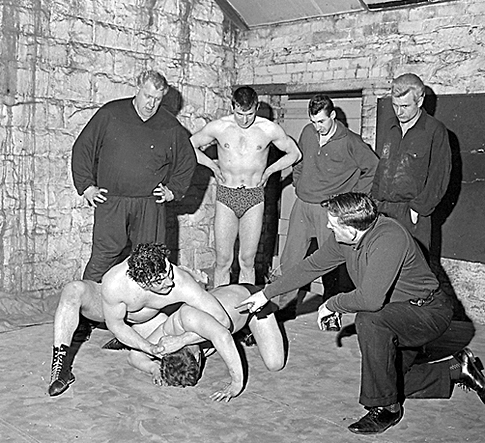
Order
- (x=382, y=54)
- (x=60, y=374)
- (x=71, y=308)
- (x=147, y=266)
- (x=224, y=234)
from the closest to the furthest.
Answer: (x=147, y=266) < (x=60, y=374) < (x=71, y=308) < (x=224, y=234) < (x=382, y=54)

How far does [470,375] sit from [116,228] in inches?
95.8

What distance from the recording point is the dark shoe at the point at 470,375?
Answer: 12.5 ft

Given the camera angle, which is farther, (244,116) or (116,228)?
(244,116)

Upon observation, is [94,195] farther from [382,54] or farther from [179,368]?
[382,54]

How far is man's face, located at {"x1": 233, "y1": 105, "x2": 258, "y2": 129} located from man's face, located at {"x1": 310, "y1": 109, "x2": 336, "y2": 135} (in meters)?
0.43

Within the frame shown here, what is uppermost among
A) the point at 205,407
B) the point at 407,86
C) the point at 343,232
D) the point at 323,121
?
the point at 407,86

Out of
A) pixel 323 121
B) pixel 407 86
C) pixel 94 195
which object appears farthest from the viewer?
pixel 323 121

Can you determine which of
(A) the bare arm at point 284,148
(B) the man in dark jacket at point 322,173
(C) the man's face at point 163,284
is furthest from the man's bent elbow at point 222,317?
(A) the bare arm at point 284,148

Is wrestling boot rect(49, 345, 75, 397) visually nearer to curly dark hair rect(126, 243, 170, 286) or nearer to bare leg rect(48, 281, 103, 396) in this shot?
bare leg rect(48, 281, 103, 396)

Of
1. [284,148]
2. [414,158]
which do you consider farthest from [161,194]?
[414,158]

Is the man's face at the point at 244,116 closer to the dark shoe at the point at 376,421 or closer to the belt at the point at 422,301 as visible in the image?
the belt at the point at 422,301

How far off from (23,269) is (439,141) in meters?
3.39

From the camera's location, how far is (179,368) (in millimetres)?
3875

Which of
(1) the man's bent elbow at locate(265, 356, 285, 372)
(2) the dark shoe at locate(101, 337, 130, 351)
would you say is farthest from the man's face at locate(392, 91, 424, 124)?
(2) the dark shoe at locate(101, 337, 130, 351)
